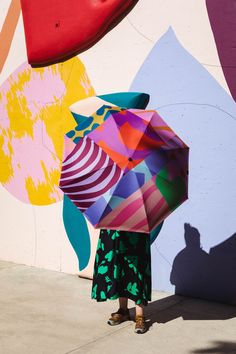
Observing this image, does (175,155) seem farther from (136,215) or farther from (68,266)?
(68,266)

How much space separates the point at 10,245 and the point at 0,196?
0.61m

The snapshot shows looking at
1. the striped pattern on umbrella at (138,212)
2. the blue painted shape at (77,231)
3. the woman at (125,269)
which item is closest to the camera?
the striped pattern on umbrella at (138,212)

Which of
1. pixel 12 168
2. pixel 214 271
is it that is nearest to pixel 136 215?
pixel 214 271

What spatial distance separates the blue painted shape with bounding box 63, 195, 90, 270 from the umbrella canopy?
6.84 feet

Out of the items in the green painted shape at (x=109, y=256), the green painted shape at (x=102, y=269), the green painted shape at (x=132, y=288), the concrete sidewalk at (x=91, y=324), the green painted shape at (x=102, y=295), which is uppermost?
the green painted shape at (x=109, y=256)

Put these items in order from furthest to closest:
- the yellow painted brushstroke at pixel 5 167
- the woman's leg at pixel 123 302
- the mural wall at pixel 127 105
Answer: the yellow painted brushstroke at pixel 5 167 → the mural wall at pixel 127 105 → the woman's leg at pixel 123 302

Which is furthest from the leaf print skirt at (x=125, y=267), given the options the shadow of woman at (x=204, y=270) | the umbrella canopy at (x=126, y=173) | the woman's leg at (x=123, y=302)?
the shadow of woman at (x=204, y=270)

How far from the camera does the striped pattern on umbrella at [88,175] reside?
143 inches

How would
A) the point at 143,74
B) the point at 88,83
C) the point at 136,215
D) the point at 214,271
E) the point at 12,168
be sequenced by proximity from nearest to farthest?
the point at 136,215
the point at 214,271
the point at 143,74
the point at 88,83
the point at 12,168

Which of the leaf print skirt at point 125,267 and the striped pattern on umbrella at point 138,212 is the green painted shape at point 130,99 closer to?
the leaf print skirt at point 125,267

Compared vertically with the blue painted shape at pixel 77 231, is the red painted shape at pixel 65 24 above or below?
above

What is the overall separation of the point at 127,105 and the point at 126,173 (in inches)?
73.7

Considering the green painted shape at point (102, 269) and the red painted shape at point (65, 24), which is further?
the red painted shape at point (65, 24)

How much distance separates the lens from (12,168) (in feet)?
21.5
